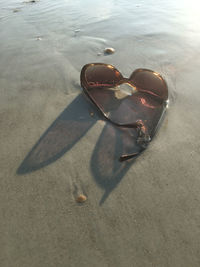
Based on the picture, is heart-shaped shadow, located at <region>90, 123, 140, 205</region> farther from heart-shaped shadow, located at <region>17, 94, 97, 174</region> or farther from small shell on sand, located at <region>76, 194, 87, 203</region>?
heart-shaped shadow, located at <region>17, 94, 97, 174</region>

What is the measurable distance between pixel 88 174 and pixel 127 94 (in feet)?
4.01

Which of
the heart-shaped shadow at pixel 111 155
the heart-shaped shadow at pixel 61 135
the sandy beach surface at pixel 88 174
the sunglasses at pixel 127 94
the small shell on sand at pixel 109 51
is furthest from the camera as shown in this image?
the small shell on sand at pixel 109 51

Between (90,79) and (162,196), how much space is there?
154 centimetres

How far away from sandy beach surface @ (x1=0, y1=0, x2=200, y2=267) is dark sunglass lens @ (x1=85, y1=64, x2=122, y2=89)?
228 millimetres

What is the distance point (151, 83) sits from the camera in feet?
7.25

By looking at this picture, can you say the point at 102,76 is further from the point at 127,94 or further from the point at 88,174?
the point at 88,174

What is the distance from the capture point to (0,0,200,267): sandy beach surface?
3.80ft

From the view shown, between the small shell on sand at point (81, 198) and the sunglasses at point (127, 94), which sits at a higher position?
A: the sunglasses at point (127, 94)

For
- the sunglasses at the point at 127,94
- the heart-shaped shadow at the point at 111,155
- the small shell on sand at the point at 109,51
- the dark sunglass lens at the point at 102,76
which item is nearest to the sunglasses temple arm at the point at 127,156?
the heart-shaped shadow at the point at 111,155

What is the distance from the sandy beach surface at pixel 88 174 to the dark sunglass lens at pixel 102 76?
23 cm

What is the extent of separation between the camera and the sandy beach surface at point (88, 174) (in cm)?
116

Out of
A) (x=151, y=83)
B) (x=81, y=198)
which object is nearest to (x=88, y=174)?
(x=81, y=198)

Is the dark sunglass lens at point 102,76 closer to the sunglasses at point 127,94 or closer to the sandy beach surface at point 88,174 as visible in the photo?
Result: the sunglasses at point 127,94

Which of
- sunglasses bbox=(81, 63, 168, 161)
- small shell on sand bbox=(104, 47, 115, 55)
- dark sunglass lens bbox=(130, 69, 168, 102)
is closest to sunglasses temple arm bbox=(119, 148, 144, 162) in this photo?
sunglasses bbox=(81, 63, 168, 161)
